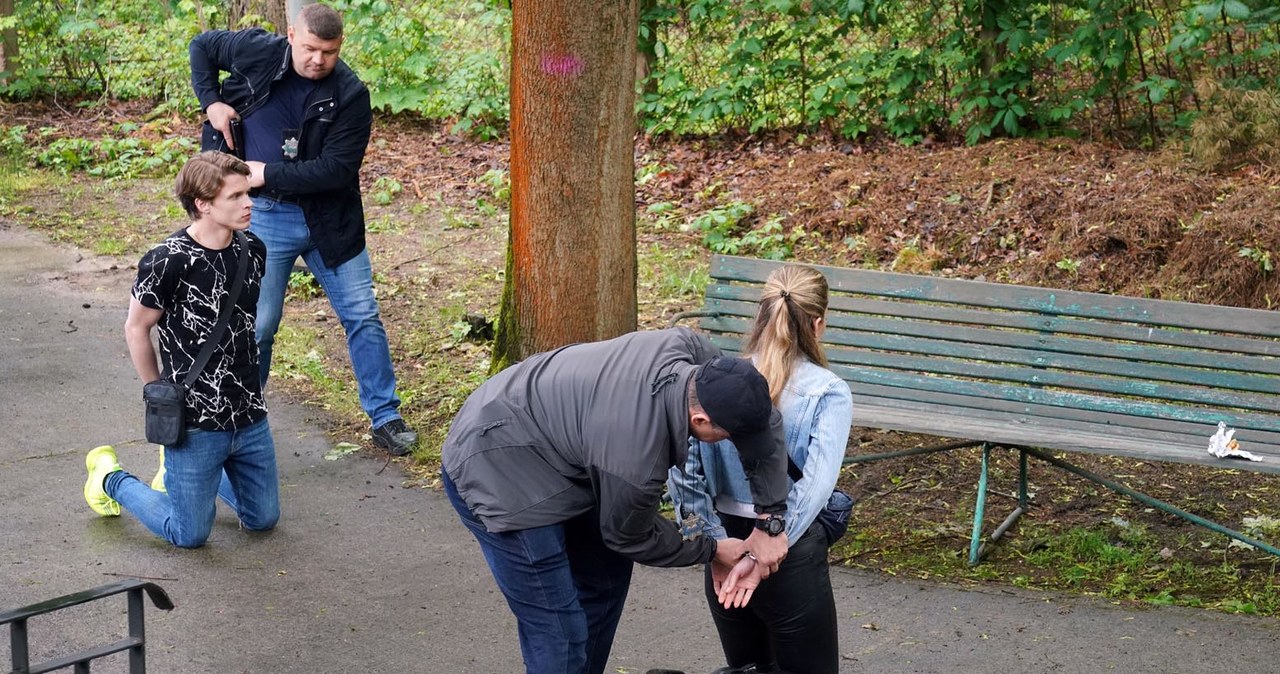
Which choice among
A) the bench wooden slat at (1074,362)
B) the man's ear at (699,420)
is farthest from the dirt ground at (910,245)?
the man's ear at (699,420)

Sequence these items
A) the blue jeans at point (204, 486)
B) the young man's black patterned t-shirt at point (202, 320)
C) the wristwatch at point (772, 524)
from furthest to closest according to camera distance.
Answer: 1. the blue jeans at point (204, 486)
2. the young man's black patterned t-shirt at point (202, 320)
3. the wristwatch at point (772, 524)

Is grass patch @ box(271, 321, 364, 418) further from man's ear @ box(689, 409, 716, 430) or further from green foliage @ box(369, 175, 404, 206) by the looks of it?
man's ear @ box(689, 409, 716, 430)

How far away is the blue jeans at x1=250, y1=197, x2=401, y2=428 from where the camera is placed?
6.19 m

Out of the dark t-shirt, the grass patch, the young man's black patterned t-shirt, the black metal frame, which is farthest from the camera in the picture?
the grass patch

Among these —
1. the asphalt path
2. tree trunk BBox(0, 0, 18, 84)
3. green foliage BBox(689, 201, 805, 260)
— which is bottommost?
the asphalt path

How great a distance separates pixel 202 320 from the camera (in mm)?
5012

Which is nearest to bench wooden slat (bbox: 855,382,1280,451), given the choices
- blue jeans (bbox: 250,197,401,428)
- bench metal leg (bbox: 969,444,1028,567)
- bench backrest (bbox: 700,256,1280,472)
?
bench backrest (bbox: 700,256,1280,472)

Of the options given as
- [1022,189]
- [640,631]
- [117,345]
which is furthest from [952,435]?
[117,345]

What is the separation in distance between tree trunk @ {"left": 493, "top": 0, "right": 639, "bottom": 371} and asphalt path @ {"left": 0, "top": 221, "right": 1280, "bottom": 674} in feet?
3.53

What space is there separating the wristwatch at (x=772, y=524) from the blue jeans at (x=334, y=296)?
10.7ft

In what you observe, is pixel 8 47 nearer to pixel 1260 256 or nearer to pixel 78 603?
pixel 1260 256

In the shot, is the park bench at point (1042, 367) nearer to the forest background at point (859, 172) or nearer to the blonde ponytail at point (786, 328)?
the forest background at point (859, 172)

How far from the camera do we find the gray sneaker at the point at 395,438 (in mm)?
6453

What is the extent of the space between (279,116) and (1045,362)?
3666 mm
